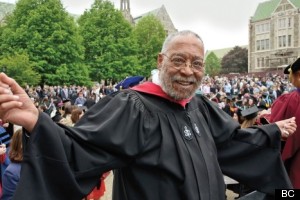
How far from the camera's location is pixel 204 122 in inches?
117

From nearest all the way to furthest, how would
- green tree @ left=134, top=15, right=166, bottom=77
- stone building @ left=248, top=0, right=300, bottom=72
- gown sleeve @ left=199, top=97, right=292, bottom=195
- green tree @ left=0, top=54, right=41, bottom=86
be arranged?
gown sleeve @ left=199, top=97, right=292, bottom=195
green tree @ left=0, top=54, right=41, bottom=86
green tree @ left=134, top=15, right=166, bottom=77
stone building @ left=248, top=0, right=300, bottom=72

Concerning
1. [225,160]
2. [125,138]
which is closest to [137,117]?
[125,138]

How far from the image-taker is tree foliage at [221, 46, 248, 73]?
86031mm

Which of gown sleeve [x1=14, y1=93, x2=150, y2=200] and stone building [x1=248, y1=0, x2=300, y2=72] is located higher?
stone building [x1=248, y1=0, x2=300, y2=72]

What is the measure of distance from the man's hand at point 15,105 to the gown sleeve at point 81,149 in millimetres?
57

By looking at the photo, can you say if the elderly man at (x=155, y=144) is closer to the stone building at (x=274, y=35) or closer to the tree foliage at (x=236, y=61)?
the stone building at (x=274, y=35)

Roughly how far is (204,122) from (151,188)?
0.77 meters

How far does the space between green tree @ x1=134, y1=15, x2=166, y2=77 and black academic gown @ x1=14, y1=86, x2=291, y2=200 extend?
44956mm

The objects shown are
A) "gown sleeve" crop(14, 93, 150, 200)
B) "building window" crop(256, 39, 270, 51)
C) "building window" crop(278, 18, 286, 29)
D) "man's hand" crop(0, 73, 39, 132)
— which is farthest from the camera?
"building window" crop(256, 39, 270, 51)

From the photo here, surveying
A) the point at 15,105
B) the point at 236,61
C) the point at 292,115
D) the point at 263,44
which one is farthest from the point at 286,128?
the point at 236,61

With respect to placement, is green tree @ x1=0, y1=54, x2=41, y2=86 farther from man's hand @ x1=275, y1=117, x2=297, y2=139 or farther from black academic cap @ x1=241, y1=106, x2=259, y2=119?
man's hand @ x1=275, y1=117, x2=297, y2=139

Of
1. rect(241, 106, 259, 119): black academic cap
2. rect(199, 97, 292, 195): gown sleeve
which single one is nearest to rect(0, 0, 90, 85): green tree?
rect(241, 106, 259, 119): black academic cap

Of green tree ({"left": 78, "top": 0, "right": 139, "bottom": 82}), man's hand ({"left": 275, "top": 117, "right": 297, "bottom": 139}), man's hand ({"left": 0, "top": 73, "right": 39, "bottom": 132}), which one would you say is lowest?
man's hand ({"left": 275, "top": 117, "right": 297, "bottom": 139})

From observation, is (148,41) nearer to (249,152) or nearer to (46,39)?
(46,39)
